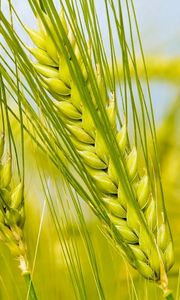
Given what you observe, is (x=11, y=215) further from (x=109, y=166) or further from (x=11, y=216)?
(x=109, y=166)

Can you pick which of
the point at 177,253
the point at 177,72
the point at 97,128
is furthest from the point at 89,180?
the point at 177,72

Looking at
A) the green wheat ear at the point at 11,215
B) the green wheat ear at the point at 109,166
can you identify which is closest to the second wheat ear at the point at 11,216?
the green wheat ear at the point at 11,215

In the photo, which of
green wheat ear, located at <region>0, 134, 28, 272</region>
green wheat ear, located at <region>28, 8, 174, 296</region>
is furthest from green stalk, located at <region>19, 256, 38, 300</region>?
green wheat ear, located at <region>28, 8, 174, 296</region>

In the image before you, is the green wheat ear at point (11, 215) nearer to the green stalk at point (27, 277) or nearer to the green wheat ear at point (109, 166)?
the green stalk at point (27, 277)

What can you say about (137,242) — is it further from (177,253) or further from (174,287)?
(177,253)

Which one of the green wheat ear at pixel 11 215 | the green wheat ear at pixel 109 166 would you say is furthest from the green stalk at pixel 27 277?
the green wheat ear at pixel 109 166

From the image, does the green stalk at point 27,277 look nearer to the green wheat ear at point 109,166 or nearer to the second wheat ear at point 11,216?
the second wheat ear at point 11,216

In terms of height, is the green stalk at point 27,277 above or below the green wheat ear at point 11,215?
below

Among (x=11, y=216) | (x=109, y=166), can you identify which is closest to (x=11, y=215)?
(x=11, y=216)
